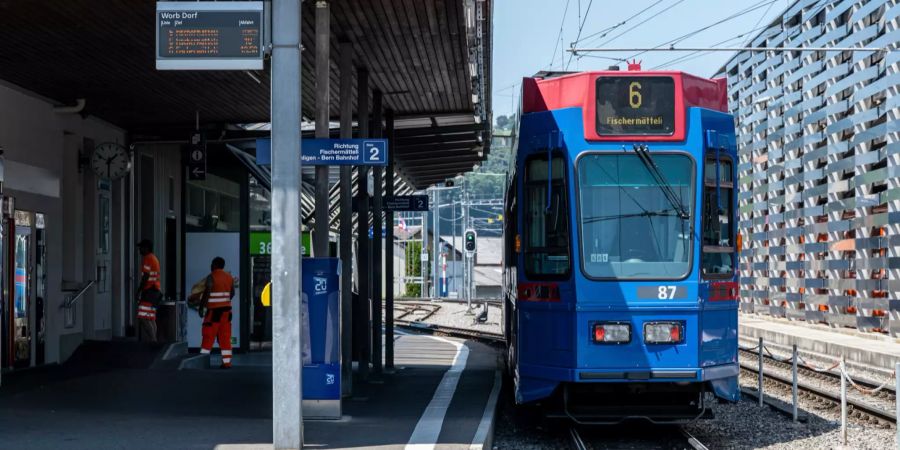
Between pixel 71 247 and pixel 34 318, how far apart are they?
67.9 inches

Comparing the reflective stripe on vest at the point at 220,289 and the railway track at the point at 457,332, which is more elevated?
the reflective stripe on vest at the point at 220,289

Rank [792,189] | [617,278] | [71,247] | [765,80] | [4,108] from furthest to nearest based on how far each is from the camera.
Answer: [765,80] < [792,189] < [71,247] < [4,108] < [617,278]

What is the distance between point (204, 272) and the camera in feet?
70.0

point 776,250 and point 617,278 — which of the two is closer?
point 617,278

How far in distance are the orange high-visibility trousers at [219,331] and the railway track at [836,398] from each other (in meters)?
8.22

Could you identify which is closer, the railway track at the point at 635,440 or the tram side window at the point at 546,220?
the tram side window at the point at 546,220

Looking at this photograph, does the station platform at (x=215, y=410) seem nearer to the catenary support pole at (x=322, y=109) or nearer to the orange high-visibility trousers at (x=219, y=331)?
the orange high-visibility trousers at (x=219, y=331)

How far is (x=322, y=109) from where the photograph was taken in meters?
11.9

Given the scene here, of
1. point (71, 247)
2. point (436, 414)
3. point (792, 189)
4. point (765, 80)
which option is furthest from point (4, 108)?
point (765, 80)

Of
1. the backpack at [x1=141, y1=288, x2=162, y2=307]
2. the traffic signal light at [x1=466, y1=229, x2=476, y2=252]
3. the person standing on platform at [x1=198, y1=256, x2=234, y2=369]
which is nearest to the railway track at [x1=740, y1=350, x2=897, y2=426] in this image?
the person standing on platform at [x1=198, y1=256, x2=234, y2=369]

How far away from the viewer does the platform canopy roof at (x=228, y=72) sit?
42.1 ft

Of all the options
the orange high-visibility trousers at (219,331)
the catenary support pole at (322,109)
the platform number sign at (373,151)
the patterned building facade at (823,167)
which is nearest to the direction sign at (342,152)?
the platform number sign at (373,151)

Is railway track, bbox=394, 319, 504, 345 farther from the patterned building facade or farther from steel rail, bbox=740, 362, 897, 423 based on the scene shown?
steel rail, bbox=740, 362, 897, 423

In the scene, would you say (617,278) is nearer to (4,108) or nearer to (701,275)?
(701,275)
